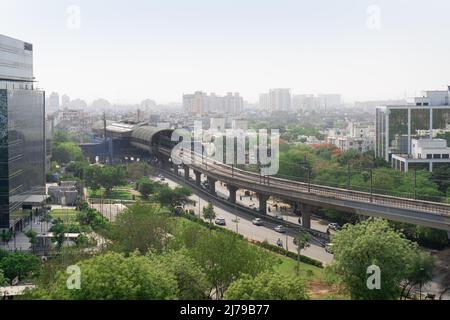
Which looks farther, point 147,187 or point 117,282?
point 147,187

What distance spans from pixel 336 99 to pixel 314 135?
114371mm

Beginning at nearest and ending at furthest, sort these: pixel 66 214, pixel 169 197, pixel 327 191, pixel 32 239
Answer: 1. pixel 32 239
2. pixel 327 191
3. pixel 66 214
4. pixel 169 197

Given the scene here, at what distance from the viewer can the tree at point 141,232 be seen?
591 inches

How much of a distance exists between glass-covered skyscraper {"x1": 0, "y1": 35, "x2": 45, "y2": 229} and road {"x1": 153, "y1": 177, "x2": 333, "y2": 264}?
6841 mm

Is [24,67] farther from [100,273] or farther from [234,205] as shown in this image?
[100,273]

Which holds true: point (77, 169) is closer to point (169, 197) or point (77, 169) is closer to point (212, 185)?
point (212, 185)

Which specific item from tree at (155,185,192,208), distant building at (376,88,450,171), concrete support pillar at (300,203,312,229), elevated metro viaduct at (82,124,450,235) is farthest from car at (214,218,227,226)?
distant building at (376,88,450,171)

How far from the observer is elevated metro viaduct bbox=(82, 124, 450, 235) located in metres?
17.5

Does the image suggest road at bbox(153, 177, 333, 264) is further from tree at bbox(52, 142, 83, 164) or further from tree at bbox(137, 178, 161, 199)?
tree at bbox(52, 142, 83, 164)

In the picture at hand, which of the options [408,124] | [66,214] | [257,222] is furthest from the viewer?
[408,124]

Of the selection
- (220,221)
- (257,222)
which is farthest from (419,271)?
(220,221)

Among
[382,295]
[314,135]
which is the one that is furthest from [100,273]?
[314,135]

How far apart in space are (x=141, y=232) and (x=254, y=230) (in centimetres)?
727

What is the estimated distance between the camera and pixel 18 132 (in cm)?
2131
